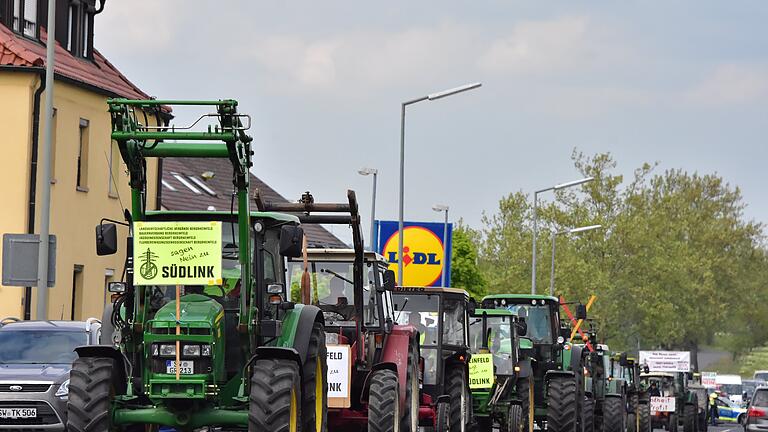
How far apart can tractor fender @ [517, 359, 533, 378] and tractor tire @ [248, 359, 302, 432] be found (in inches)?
559

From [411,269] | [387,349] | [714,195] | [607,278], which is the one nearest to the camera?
[387,349]

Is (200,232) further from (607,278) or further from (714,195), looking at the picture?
(714,195)

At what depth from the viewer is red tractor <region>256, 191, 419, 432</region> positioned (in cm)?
1883

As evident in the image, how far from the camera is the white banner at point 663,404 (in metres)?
44.3

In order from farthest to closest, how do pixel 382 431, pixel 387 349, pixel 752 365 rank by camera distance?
pixel 752 365
pixel 387 349
pixel 382 431

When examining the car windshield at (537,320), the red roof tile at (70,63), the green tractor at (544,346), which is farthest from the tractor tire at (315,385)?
the red roof tile at (70,63)

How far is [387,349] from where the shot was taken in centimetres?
1986

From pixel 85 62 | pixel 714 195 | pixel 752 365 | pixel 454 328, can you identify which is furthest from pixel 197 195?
pixel 752 365

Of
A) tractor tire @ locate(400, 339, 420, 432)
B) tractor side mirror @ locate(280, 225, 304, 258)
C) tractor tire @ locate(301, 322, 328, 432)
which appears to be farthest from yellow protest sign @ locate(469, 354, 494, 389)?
tractor side mirror @ locate(280, 225, 304, 258)

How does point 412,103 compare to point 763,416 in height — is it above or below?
above

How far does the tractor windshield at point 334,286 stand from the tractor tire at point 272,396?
17.3 ft

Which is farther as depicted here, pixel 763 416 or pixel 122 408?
pixel 763 416

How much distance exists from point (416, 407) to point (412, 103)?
1814 centimetres

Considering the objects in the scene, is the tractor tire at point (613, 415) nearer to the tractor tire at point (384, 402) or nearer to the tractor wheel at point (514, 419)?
the tractor wheel at point (514, 419)
